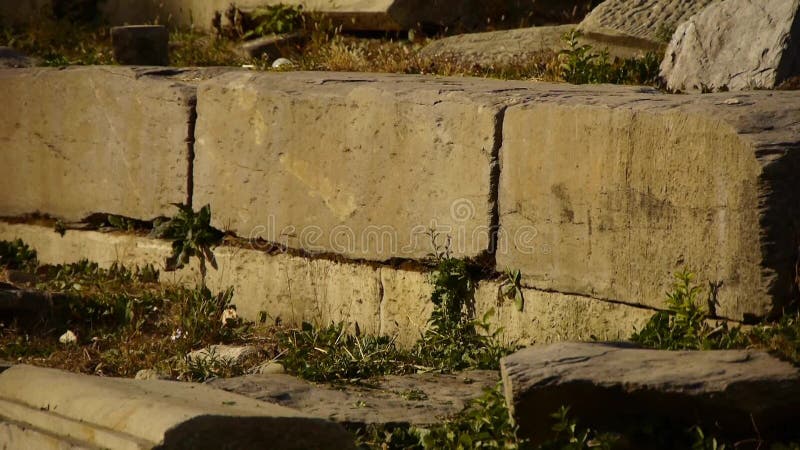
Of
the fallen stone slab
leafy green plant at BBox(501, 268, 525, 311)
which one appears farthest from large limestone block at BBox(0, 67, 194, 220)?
leafy green plant at BBox(501, 268, 525, 311)

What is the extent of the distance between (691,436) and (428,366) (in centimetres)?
149

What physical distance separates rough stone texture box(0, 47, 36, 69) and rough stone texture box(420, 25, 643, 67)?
7.81 ft

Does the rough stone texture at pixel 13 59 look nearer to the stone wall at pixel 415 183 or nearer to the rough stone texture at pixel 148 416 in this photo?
the stone wall at pixel 415 183

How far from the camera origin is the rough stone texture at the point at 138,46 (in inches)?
272

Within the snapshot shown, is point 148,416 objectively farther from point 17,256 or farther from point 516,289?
point 17,256

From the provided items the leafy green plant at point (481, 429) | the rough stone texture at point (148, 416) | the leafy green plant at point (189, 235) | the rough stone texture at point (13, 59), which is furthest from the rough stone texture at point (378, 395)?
the rough stone texture at point (13, 59)

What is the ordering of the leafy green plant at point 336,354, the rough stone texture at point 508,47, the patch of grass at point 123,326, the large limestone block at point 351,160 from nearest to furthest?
the leafy green plant at point 336,354, the large limestone block at point 351,160, the patch of grass at point 123,326, the rough stone texture at point 508,47

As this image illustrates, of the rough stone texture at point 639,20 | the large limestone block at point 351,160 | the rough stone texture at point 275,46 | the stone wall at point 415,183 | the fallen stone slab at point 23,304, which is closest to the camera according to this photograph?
the stone wall at point 415,183

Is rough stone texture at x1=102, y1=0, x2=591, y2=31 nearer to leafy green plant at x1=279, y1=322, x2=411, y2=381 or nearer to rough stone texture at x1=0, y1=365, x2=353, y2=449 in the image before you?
leafy green plant at x1=279, y1=322, x2=411, y2=381

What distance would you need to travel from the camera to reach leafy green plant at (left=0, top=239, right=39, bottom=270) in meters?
7.02

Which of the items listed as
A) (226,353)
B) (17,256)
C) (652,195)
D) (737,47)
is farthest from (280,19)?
(652,195)

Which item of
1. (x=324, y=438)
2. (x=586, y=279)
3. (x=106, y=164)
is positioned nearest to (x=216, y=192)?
(x=106, y=164)

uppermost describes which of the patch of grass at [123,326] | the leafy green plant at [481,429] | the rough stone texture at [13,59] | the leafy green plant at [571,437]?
the rough stone texture at [13,59]

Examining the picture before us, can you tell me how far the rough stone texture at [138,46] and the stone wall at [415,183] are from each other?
0.31 metres
